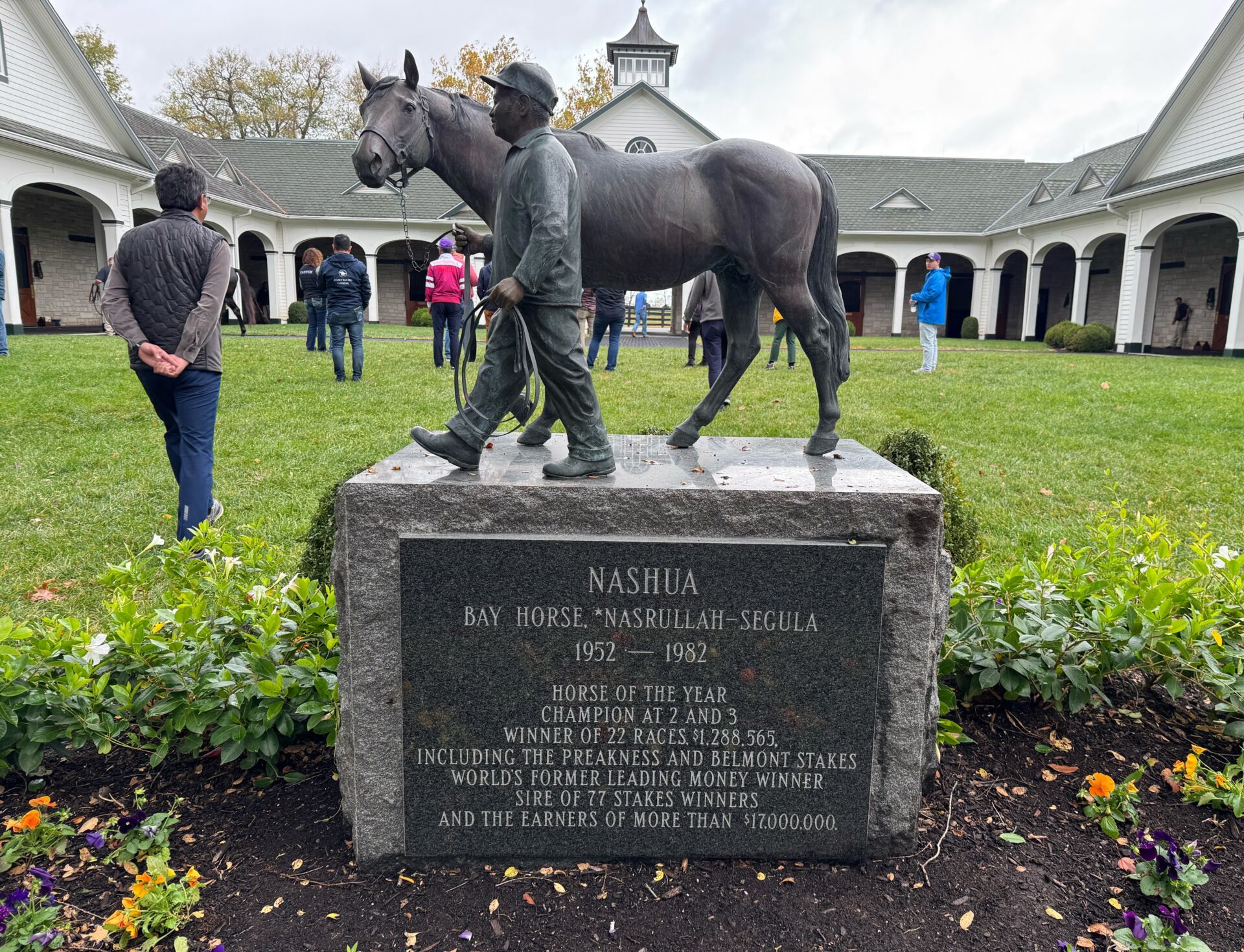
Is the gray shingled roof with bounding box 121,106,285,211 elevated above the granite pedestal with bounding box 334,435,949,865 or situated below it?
above

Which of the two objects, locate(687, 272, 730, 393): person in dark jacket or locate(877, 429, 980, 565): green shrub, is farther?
locate(687, 272, 730, 393): person in dark jacket

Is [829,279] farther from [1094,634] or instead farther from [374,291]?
[374,291]

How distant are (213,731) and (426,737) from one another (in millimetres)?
1011

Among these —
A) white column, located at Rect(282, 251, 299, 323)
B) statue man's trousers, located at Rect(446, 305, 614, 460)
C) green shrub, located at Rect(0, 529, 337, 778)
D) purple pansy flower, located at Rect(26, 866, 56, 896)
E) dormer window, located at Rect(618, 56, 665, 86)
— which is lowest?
purple pansy flower, located at Rect(26, 866, 56, 896)

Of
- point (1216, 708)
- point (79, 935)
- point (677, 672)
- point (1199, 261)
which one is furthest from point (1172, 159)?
point (79, 935)

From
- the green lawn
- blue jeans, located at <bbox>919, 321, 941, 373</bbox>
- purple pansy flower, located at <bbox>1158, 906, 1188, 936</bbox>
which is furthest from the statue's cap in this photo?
blue jeans, located at <bbox>919, 321, 941, 373</bbox>

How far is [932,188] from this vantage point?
32906 mm

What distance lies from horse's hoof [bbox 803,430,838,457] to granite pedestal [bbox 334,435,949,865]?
39 centimetres

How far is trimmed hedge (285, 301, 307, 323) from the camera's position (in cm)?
2750

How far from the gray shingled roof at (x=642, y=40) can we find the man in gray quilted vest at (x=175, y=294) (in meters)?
32.5

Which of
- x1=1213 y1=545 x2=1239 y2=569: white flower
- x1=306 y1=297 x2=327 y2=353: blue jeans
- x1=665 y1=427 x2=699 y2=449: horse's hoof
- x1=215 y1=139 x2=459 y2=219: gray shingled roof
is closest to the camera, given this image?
x1=665 y1=427 x2=699 y2=449: horse's hoof

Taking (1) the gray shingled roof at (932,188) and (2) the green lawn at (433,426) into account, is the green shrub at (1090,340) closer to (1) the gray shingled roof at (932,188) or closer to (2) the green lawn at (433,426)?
(2) the green lawn at (433,426)

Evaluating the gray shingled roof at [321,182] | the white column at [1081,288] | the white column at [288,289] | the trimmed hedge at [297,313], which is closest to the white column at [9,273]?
the trimmed hedge at [297,313]

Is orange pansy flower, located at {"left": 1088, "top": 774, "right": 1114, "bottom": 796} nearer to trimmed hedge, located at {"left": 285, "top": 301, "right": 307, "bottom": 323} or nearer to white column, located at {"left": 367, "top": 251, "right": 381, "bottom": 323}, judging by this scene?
trimmed hedge, located at {"left": 285, "top": 301, "right": 307, "bottom": 323}
